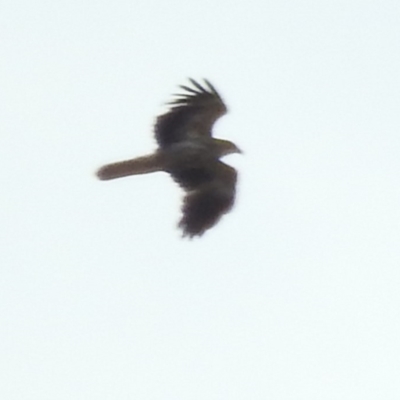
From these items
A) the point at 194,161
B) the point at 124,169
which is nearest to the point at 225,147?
the point at 194,161

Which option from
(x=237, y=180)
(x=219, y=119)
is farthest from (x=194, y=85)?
(x=237, y=180)

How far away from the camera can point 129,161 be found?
10.2m

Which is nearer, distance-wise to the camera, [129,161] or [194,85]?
[129,161]

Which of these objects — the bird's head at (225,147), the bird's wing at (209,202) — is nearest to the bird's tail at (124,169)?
the bird's wing at (209,202)

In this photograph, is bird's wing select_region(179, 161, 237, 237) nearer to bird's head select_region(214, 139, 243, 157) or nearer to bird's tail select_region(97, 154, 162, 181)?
bird's head select_region(214, 139, 243, 157)

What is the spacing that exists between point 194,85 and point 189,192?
4.04 feet

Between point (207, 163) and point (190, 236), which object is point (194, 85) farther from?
point (190, 236)

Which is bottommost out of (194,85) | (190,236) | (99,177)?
(190,236)

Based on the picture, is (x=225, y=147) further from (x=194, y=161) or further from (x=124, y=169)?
(x=124, y=169)

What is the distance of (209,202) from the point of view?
10.6 metres

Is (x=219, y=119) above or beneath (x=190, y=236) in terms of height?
above

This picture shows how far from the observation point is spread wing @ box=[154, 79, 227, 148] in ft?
35.3

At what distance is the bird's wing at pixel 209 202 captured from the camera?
10.4m

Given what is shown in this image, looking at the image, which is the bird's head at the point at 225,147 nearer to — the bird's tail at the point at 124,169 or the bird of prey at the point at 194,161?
the bird of prey at the point at 194,161
